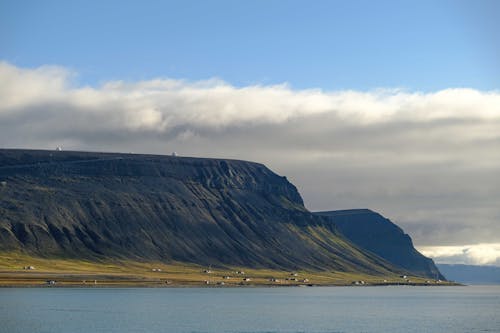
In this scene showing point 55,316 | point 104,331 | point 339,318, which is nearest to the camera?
point 104,331

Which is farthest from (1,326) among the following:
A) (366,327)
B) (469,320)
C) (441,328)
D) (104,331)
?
(469,320)

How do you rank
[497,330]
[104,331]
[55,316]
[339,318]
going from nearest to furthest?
1. [104,331]
2. [497,330]
3. [55,316]
4. [339,318]

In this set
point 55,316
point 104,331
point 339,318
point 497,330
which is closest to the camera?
point 104,331

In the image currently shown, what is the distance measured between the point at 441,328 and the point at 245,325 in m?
38.7

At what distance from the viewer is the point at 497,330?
168m

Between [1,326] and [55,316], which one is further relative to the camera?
[55,316]

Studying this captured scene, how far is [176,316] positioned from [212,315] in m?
9.29

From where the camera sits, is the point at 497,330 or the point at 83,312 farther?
the point at 83,312

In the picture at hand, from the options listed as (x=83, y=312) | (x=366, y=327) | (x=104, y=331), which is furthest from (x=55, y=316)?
(x=366, y=327)

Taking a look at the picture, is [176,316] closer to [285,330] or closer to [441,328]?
[285,330]

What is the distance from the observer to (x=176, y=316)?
189500 mm

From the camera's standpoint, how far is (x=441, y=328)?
172250 millimetres

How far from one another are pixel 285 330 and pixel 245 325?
10444 mm

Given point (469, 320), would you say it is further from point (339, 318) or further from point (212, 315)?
point (212, 315)
